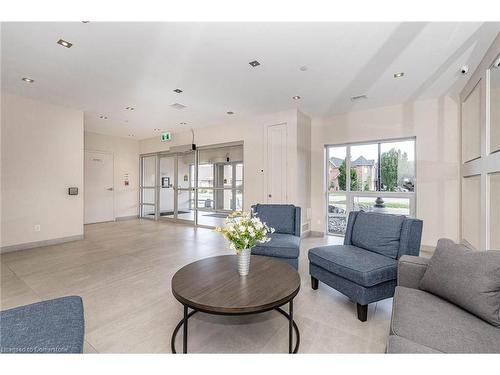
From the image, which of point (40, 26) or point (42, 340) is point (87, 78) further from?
point (42, 340)

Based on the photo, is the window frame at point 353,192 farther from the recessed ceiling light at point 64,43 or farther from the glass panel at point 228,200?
the recessed ceiling light at point 64,43

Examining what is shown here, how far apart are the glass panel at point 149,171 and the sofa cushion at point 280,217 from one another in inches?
228

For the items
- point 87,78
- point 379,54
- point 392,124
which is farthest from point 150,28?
point 392,124

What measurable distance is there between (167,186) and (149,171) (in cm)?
102

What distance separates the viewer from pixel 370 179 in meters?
5.11

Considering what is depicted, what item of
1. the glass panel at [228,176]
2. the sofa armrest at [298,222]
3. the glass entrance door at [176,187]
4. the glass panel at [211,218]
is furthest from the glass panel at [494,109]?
the glass entrance door at [176,187]

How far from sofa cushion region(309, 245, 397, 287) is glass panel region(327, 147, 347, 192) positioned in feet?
10.2

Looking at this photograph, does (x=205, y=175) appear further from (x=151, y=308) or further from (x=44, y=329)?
(x=44, y=329)

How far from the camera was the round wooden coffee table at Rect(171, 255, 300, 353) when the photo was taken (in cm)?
147

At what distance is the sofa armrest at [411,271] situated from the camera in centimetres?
177

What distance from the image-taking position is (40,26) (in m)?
2.37

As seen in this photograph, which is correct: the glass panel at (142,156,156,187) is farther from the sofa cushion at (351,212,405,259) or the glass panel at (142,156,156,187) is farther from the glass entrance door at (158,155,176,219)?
the sofa cushion at (351,212,405,259)
